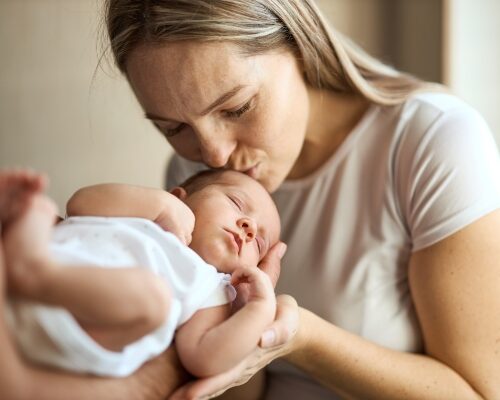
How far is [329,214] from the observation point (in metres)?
1.66

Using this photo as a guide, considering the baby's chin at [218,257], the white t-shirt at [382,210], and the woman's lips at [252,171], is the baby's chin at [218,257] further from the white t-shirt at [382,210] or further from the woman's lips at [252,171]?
the white t-shirt at [382,210]

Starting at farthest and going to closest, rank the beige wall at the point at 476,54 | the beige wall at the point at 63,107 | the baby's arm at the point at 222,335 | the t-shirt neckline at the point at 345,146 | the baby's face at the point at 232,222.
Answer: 1. the beige wall at the point at 63,107
2. the beige wall at the point at 476,54
3. the t-shirt neckline at the point at 345,146
4. the baby's face at the point at 232,222
5. the baby's arm at the point at 222,335

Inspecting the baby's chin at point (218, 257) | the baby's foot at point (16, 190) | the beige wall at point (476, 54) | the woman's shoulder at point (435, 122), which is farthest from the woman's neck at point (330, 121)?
the baby's foot at point (16, 190)

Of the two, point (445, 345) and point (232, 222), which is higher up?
point (232, 222)

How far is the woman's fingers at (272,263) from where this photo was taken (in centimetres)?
134

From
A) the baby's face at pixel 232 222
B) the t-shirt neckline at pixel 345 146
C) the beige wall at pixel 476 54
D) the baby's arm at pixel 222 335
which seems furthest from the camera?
the beige wall at pixel 476 54

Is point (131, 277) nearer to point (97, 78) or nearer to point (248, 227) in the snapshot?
point (248, 227)

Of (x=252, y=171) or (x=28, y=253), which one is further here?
(x=252, y=171)

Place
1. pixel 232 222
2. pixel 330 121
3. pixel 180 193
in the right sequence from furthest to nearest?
pixel 330 121 → pixel 180 193 → pixel 232 222

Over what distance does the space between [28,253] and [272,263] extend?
619mm

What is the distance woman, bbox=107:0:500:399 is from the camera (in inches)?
50.9

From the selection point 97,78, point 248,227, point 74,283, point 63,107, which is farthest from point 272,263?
point 63,107

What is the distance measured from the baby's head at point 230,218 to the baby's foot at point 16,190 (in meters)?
0.41

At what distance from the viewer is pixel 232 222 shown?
4.13 feet
